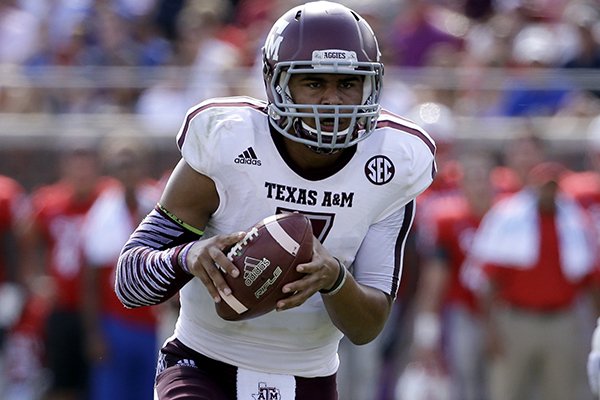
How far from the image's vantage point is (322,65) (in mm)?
3990

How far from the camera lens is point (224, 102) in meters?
4.20

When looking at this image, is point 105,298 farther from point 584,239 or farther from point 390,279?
point 390,279

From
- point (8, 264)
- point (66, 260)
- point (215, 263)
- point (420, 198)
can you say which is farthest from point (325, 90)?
point (8, 264)

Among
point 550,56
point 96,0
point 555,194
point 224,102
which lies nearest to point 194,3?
point 96,0

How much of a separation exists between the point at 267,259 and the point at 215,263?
0.14 metres

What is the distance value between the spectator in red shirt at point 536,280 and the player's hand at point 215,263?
15.6ft

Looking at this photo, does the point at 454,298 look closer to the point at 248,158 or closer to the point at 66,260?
the point at 66,260

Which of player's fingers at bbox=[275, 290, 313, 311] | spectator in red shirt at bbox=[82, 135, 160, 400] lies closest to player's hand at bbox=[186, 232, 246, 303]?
player's fingers at bbox=[275, 290, 313, 311]

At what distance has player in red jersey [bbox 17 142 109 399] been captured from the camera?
8.71 m

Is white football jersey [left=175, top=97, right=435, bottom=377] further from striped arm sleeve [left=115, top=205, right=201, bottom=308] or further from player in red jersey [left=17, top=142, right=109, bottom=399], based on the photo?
player in red jersey [left=17, top=142, right=109, bottom=399]

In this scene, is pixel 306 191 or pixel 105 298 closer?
pixel 306 191

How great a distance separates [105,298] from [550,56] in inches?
144

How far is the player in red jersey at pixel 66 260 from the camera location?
8711 mm

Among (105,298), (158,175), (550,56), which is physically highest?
(550,56)
